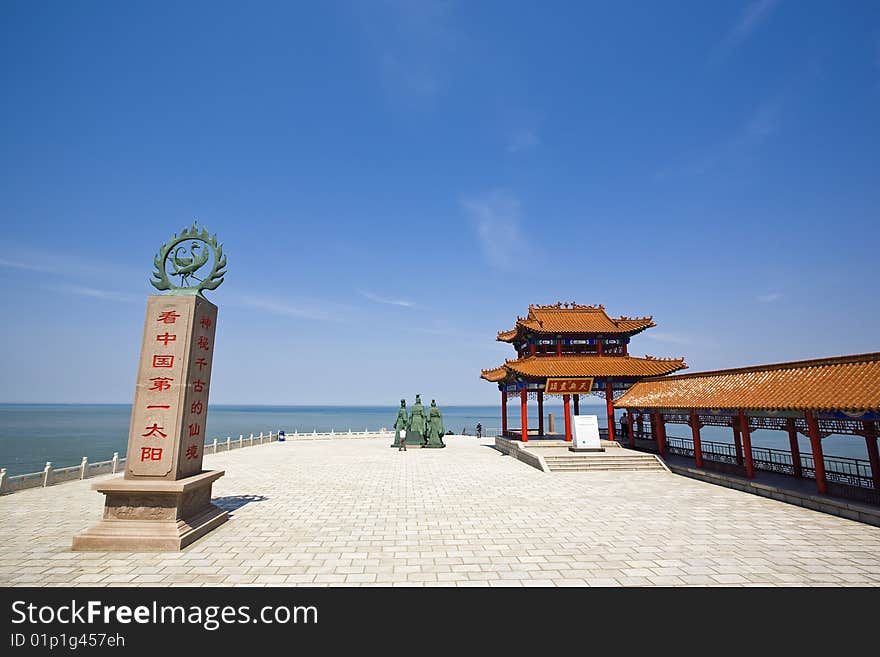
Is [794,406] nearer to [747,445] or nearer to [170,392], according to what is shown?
[747,445]

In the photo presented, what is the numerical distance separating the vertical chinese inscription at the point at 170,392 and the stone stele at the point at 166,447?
2 centimetres

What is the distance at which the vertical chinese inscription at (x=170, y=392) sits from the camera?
8102mm

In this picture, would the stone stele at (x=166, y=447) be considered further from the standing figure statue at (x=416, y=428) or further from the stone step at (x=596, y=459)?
the standing figure statue at (x=416, y=428)

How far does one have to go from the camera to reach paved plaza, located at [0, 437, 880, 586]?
20.4 feet

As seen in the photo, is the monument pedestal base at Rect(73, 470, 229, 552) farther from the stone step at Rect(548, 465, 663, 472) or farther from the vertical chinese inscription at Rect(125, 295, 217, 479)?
the stone step at Rect(548, 465, 663, 472)

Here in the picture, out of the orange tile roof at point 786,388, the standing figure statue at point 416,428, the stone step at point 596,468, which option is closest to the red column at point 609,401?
the orange tile roof at point 786,388

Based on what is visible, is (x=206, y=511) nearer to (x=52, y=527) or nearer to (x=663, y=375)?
(x=52, y=527)

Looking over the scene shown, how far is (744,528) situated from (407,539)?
282 inches

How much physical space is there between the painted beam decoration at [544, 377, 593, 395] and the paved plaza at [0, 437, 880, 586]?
253 inches

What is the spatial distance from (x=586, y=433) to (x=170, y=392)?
1602 centimetres

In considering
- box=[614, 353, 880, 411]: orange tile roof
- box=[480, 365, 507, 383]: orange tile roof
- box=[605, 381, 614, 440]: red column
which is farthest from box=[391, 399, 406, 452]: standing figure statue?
box=[614, 353, 880, 411]: orange tile roof

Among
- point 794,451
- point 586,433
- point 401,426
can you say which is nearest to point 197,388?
point 586,433

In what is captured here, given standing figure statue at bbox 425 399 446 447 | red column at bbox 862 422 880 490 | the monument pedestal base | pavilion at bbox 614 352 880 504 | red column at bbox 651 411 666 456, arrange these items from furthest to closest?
standing figure statue at bbox 425 399 446 447 < red column at bbox 651 411 666 456 < red column at bbox 862 422 880 490 < pavilion at bbox 614 352 880 504 < the monument pedestal base

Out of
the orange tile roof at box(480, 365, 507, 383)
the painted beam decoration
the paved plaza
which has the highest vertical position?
the orange tile roof at box(480, 365, 507, 383)
